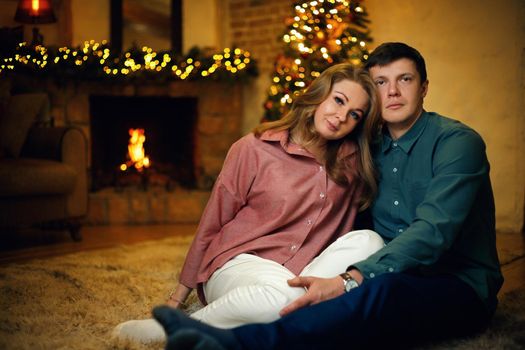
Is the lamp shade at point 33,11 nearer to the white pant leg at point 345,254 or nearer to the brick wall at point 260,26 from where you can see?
the brick wall at point 260,26

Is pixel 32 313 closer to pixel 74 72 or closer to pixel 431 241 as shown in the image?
pixel 431 241

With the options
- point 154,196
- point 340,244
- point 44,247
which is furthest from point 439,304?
point 154,196

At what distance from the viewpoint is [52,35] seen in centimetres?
529

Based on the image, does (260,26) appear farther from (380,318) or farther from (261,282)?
(380,318)

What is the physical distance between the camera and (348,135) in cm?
224

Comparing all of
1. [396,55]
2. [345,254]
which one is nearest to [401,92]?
[396,55]

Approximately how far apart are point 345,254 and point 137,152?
3.70 metres

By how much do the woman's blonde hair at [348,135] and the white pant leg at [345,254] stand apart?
216mm

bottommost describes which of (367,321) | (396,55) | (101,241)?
(101,241)

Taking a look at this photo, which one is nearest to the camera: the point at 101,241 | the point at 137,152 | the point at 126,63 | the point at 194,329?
the point at 194,329

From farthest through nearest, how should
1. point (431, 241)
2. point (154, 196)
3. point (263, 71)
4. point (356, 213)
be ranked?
point (263, 71) < point (154, 196) < point (356, 213) < point (431, 241)

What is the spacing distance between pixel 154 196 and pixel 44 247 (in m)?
1.35

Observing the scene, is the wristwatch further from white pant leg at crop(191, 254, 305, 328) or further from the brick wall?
the brick wall

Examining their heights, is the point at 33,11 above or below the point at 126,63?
above
